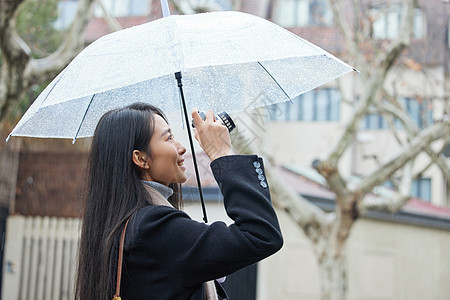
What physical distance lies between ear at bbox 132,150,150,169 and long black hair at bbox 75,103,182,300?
14mm

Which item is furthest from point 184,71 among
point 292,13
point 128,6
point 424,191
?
point 424,191

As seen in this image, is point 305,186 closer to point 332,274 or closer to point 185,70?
point 332,274

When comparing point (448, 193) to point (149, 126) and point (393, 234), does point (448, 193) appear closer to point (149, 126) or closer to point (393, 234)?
point (393, 234)

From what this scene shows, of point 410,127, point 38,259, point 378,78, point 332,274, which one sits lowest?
point 38,259

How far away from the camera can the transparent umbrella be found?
2508mm

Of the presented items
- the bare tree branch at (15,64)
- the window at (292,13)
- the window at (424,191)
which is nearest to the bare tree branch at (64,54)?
the bare tree branch at (15,64)

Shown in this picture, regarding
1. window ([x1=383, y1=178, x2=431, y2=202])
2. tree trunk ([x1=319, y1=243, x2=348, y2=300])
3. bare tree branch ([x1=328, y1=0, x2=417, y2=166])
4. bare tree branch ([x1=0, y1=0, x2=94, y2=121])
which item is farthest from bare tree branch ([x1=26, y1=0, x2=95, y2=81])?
window ([x1=383, y1=178, x2=431, y2=202])

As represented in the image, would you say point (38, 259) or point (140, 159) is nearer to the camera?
point (140, 159)

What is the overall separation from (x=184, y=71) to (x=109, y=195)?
564 mm

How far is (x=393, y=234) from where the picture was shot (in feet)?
48.2

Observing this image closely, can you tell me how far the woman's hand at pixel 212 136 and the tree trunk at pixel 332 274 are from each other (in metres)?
7.28

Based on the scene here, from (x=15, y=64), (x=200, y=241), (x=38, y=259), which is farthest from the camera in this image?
(x=38, y=259)

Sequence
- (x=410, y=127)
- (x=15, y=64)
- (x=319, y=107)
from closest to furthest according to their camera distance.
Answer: (x=15, y=64) → (x=410, y=127) → (x=319, y=107)

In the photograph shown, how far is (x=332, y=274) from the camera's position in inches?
366
